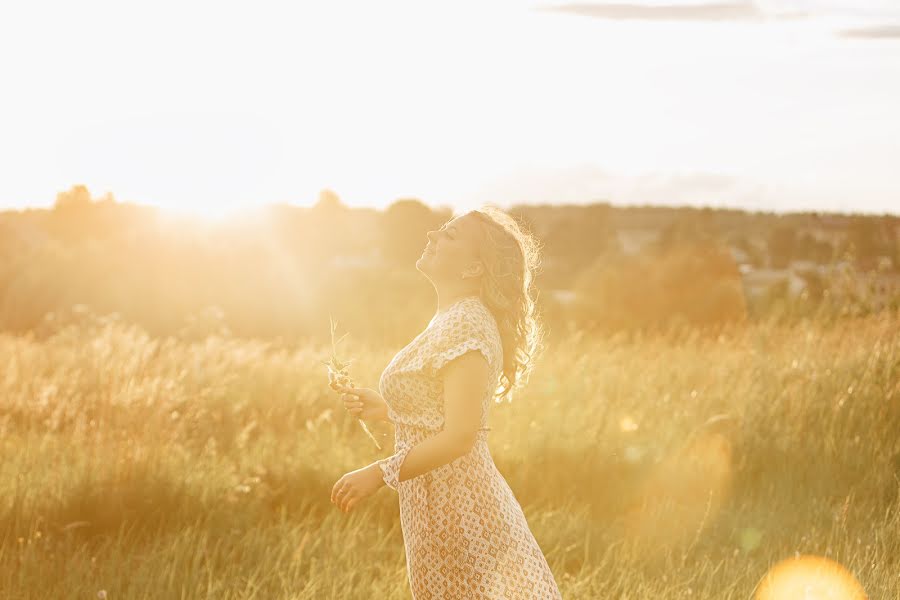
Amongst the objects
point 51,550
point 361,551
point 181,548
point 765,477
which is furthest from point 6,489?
point 765,477

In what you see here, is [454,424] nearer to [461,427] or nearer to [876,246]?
[461,427]

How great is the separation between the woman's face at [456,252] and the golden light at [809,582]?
271 centimetres

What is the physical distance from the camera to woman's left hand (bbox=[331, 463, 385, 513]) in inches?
108

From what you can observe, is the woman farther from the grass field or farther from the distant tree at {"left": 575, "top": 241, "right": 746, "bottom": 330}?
the distant tree at {"left": 575, "top": 241, "right": 746, "bottom": 330}

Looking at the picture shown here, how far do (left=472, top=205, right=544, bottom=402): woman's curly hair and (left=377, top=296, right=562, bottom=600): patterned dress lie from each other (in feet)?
0.26

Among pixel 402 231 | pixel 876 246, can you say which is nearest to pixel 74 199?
pixel 402 231

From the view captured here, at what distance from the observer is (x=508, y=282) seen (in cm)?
292

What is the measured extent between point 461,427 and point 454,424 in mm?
23

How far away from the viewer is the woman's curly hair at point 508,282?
291cm

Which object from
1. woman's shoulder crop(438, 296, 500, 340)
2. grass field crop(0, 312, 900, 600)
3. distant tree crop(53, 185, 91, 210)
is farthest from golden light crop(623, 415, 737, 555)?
distant tree crop(53, 185, 91, 210)

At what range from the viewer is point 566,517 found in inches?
221

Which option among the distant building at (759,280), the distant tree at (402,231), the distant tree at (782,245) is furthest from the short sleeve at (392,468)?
the distant tree at (782,245)

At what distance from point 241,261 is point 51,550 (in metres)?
34.5

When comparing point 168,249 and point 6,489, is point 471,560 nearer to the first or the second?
point 6,489
